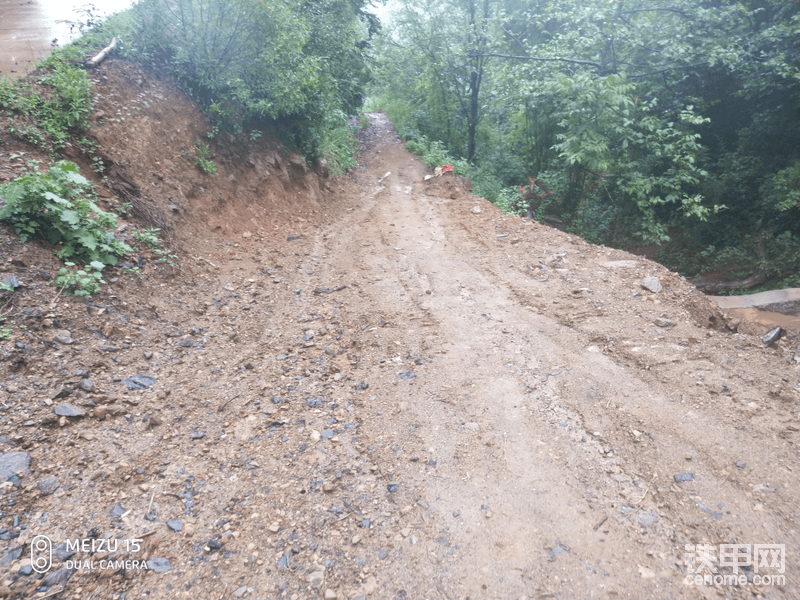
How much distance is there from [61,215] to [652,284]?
23.4 feet

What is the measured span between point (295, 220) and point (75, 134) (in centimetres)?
389

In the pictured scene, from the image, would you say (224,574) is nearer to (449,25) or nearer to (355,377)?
(355,377)

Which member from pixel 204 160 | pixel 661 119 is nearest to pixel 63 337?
pixel 204 160

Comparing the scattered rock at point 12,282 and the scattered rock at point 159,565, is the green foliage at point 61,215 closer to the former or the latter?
the scattered rock at point 12,282

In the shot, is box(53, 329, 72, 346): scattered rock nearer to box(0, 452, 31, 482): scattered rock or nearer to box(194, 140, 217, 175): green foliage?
box(0, 452, 31, 482): scattered rock

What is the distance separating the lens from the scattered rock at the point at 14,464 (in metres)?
2.70

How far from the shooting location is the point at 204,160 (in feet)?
24.7

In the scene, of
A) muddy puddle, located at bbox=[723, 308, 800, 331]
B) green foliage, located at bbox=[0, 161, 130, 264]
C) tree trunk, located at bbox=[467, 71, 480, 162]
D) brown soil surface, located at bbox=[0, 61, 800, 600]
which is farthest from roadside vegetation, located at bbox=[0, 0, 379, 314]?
muddy puddle, located at bbox=[723, 308, 800, 331]

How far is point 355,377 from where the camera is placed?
4.30 m

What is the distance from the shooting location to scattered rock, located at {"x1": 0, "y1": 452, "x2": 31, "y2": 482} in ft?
8.87

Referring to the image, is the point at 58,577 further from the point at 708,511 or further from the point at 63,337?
the point at 708,511

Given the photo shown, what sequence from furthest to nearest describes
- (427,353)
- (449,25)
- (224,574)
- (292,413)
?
(449,25) < (427,353) < (292,413) < (224,574)

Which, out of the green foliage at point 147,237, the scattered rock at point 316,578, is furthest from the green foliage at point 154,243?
the scattered rock at point 316,578

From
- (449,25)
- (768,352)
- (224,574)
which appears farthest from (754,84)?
(224,574)
